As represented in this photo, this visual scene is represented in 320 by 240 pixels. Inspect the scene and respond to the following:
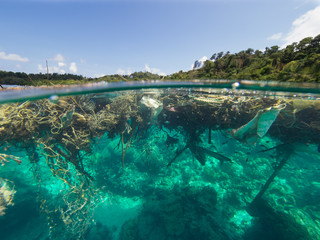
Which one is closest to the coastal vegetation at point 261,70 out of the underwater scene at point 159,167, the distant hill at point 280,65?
the distant hill at point 280,65

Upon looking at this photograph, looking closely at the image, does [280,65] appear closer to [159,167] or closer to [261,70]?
[261,70]

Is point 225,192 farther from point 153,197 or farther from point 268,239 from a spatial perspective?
point 153,197

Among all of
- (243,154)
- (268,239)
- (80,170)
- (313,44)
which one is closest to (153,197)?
(80,170)

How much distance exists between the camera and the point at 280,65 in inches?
Answer: 251

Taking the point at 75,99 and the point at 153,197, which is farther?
the point at 153,197

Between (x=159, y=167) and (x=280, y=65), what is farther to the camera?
(x=159, y=167)

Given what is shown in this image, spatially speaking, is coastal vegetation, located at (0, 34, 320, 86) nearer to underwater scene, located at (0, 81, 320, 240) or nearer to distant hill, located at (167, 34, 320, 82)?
distant hill, located at (167, 34, 320, 82)

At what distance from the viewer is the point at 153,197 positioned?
21.5 ft

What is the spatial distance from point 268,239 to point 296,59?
7994mm

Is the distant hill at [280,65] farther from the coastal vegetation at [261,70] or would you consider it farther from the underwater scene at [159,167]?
the underwater scene at [159,167]

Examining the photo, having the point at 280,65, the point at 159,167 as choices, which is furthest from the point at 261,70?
the point at 159,167

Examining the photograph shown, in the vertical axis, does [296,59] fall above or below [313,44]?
below

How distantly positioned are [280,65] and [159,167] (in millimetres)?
8073

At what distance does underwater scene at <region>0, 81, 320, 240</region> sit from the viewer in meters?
4.92
